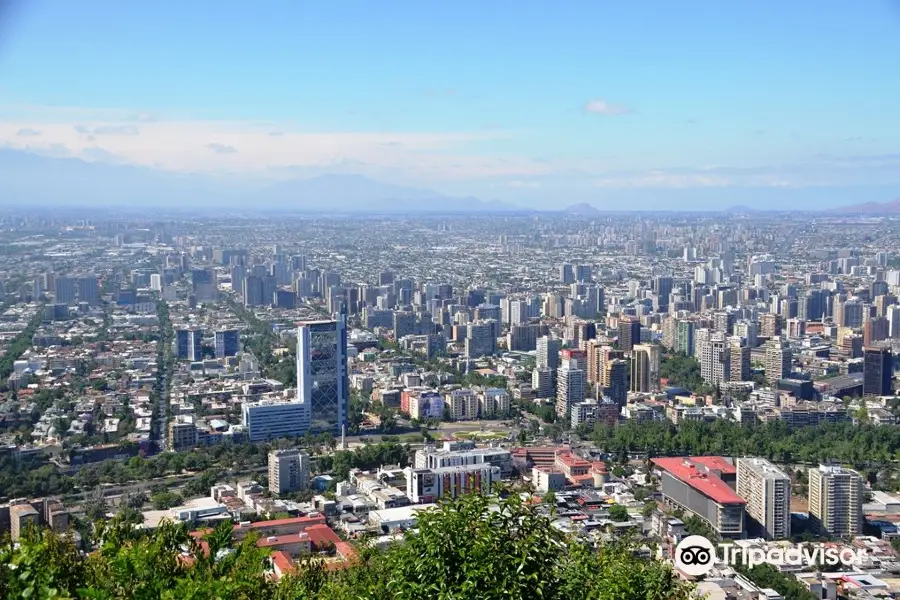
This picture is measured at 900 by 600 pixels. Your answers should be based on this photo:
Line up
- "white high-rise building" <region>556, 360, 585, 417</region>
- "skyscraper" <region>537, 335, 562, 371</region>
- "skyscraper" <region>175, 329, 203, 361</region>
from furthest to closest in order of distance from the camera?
"skyscraper" <region>175, 329, 203, 361</region>
"skyscraper" <region>537, 335, 562, 371</region>
"white high-rise building" <region>556, 360, 585, 417</region>

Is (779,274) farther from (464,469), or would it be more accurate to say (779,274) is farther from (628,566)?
(628,566)

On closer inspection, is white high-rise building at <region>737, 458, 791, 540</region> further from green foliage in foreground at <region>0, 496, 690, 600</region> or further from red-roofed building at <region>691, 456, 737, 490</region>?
green foliage in foreground at <region>0, 496, 690, 600</region>

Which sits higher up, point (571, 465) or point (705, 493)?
point (705, 493)

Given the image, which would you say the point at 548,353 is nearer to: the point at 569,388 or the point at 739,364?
the point at 739,364

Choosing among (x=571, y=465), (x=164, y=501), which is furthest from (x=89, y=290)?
(x=571, y=465)

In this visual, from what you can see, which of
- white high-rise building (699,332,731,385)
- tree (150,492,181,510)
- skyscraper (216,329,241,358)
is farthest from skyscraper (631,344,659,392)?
tree (150,492,181,510)

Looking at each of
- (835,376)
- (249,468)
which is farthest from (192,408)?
(835,376)

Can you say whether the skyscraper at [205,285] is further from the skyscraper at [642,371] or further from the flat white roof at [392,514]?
the flat white roof at [392,514]
